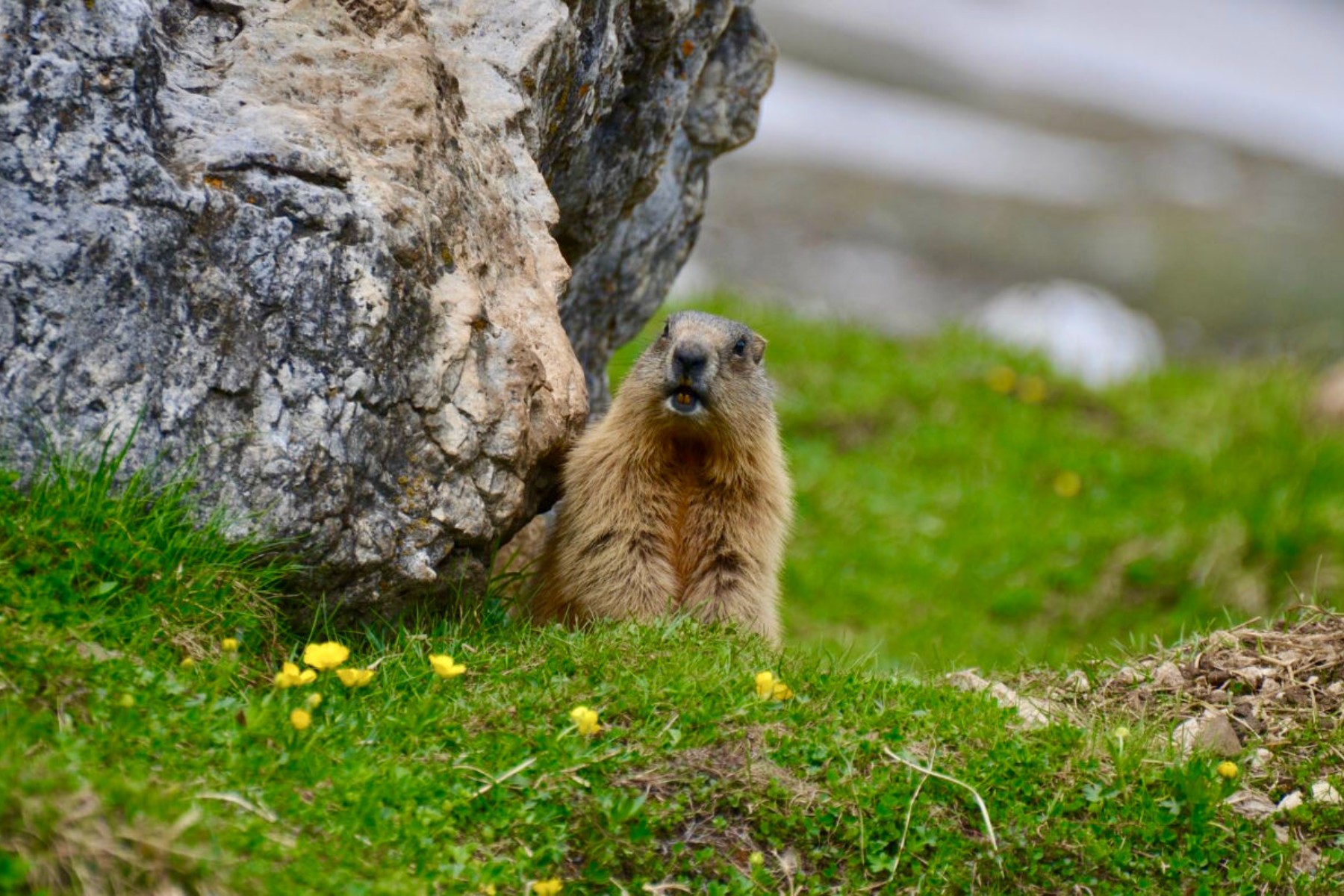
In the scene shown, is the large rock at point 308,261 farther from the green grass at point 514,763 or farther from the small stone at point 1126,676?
the small stone at point 1126,676

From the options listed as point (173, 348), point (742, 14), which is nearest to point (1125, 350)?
point (742, 14)

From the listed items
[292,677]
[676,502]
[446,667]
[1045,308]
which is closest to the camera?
[292,677]

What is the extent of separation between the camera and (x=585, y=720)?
404cm

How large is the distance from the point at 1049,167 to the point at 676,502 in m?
18.9

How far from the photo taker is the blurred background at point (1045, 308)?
9266mm

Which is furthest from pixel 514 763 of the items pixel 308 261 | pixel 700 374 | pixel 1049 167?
pixel 1049 167

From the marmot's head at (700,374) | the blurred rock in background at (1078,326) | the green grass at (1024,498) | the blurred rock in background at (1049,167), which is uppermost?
the blurred rock in background at (1049,167)

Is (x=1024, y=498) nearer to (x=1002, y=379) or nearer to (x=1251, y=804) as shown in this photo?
(x=1002, y=379)

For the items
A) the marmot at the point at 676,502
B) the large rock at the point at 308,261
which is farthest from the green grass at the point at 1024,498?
the large rock at the point at 308,261

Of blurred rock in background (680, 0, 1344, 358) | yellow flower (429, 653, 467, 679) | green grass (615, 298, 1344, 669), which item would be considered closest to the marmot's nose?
yellow flower (429, 653, 467, 679)

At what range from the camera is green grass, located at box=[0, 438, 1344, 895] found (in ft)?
11.4

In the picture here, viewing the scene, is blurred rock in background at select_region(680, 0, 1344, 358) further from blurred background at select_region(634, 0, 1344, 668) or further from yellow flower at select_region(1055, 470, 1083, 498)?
yellow flower at select_region(1055, 470, 1083, 498)

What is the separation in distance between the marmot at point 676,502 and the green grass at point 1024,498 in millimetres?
2101

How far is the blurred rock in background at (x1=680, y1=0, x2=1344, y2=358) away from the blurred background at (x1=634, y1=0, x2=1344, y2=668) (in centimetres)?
7
